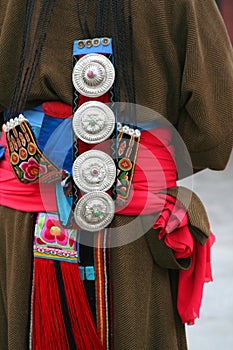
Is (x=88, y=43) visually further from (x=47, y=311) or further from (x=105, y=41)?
(x=47, y=311)

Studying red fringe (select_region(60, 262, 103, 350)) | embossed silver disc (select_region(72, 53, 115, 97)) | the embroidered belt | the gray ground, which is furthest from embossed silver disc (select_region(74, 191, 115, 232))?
the gray ground

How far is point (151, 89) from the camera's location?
1.97 m

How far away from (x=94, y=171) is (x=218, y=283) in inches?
100

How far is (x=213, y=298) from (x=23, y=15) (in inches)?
98.1

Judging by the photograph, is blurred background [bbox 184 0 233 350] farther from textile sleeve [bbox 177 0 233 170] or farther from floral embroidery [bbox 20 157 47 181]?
floral embroidery [bbox 20 157 47 181]

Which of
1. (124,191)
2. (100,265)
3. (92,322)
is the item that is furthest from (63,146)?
(92,322)

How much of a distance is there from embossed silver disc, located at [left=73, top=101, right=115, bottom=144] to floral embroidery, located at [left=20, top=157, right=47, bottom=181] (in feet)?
0.44

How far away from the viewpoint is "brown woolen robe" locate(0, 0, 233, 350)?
1.96m

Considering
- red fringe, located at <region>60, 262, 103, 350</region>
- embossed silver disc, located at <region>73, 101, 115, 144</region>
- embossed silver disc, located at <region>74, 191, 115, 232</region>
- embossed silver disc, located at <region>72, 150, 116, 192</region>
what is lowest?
red fringe, located at <region>60, 262, 103, 350</region>

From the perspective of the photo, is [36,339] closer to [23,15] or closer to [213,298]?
[23,15]

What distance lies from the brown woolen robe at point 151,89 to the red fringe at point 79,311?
2.6 inches

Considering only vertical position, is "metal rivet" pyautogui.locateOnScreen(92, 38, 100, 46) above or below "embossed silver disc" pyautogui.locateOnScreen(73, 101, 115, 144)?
above

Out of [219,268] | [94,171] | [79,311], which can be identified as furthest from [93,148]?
[219,268]

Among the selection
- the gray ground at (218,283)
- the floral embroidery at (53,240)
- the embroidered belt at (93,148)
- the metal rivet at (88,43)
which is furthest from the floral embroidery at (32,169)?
the gray ground at (218,283)
